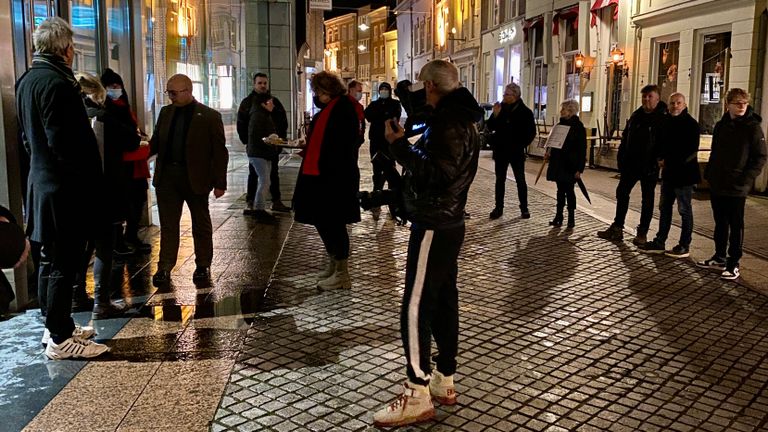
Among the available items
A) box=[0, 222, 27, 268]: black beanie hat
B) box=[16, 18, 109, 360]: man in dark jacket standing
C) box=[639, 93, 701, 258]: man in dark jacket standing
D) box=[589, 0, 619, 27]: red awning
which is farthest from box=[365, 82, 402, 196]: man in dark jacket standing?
box=[589, 0, 619, 27]: red awning

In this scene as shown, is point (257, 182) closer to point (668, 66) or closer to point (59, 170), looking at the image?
point (59, 170)

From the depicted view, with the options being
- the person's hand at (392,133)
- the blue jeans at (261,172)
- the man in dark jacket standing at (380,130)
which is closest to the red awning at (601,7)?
the man in dark jacket standing at (380,130)

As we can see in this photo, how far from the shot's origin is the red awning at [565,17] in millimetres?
22938

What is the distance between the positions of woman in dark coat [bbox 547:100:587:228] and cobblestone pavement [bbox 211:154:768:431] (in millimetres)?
1911

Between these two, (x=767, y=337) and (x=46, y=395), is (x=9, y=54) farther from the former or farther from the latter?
(x=767, y=337)

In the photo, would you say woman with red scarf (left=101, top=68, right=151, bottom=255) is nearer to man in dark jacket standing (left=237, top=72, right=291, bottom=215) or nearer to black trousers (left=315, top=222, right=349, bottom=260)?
black trousers (left=315, top=222, right=349, bottom=260)

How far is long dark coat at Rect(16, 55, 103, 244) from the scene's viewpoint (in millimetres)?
4184

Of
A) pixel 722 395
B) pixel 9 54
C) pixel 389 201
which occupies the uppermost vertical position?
pixel 9 54

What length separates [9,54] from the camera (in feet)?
17.0

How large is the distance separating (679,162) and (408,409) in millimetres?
5204

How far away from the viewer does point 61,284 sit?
433 cm

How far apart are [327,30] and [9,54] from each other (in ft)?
260

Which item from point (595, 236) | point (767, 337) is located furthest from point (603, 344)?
point (595, 236)

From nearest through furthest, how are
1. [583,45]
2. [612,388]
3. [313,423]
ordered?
[313,423] < [612,388] < [583,45]
